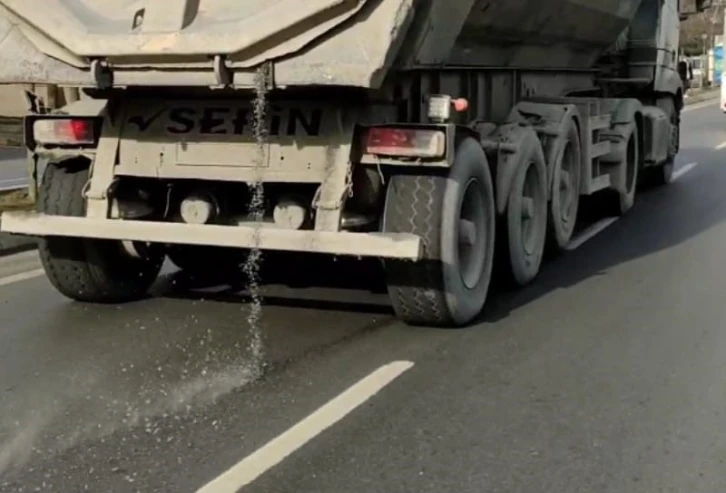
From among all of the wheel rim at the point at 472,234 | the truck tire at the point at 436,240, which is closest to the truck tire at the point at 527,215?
the wheel rim at the point at 472,234

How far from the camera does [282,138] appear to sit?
698 cm

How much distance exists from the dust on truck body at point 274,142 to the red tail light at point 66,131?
13mm

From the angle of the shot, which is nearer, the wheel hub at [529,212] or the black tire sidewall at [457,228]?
the black tire sidewall at [457,228]

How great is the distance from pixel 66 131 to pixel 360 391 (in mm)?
2844

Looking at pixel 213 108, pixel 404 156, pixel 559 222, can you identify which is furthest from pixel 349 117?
pixel 559 222

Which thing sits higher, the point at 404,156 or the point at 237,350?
the point at 404,156

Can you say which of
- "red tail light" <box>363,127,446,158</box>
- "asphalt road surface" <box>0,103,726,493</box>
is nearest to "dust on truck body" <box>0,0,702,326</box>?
"red tail light" <box>363,127,446,158</box>

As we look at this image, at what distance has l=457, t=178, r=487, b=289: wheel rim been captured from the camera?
7.25m

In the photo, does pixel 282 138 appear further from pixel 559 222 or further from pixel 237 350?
→ pixel 559 222

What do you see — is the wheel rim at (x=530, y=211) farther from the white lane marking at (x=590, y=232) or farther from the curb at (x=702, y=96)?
the curb at (x=702, y=96)

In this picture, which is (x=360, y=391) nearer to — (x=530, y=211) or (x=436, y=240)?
(x=436, y=240)

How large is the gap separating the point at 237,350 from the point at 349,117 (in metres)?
1.49

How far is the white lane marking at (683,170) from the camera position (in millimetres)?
17047

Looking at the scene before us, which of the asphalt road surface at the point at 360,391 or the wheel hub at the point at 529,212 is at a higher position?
the wheel hub at the point at 529,212
